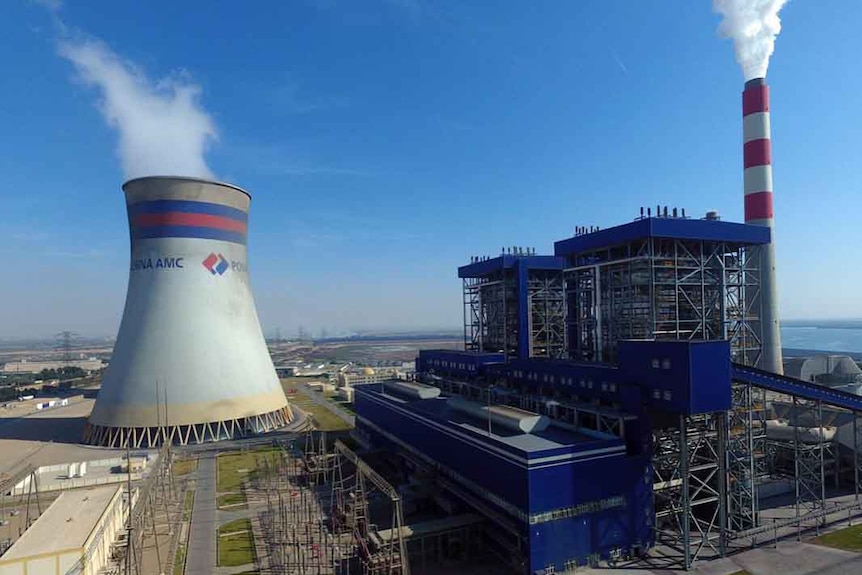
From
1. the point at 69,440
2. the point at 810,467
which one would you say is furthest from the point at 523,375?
the point at 69,440

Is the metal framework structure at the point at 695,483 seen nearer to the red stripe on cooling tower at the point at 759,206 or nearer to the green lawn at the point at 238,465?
the red stripe on cooling tower at the point at 759,206

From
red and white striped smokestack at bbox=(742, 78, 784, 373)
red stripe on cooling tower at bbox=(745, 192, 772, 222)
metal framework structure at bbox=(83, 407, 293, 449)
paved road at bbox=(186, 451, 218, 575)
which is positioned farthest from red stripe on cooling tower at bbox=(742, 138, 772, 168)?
metal framework structure at bbox=(83, 407, 293, 449)

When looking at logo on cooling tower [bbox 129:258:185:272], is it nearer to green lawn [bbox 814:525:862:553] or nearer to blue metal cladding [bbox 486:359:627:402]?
blue metal cladding [bbox 486:359:627:402]

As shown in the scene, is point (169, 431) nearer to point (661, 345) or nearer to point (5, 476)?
point (5, 476)

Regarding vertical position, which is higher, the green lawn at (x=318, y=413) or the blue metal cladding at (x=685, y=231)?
the blue metal cladding at (x=685, y=231)

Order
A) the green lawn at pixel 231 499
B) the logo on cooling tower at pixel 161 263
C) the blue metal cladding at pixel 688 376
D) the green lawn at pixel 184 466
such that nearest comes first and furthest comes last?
the blue metal cladding at pixel 688 376, the green lawn at pixel 231 499, the green lawn at pixel 184 466, the logo on cooling tower at pixel 161 263

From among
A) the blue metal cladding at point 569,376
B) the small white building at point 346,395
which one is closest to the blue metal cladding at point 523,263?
the blue metal cladding at point 569,376

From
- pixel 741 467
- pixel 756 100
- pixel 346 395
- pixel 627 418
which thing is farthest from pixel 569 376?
pixel 346 395
